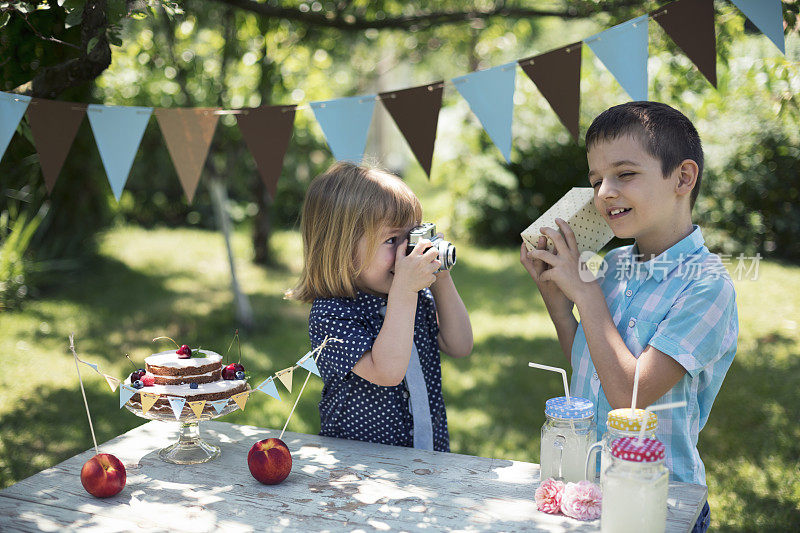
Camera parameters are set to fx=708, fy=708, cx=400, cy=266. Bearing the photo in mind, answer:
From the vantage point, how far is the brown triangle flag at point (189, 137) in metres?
2.56

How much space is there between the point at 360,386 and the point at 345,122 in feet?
3.28

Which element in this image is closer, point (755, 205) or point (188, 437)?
point (188, 437)

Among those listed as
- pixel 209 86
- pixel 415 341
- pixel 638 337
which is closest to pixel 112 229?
pixel 209 86

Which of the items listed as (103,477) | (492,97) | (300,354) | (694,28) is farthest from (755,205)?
(103,477)

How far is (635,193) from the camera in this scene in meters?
1.82

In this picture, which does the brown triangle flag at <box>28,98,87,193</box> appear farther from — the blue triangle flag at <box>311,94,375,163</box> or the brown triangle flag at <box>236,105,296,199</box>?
the blue triangle flag at <box>311,94,375,163</box>

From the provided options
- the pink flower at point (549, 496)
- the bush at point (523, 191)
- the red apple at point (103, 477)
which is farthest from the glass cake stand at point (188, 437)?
the bush at point (523, 191)

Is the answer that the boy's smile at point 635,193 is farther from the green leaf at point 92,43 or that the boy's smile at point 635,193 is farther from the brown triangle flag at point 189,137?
the green leaf at point 92,43

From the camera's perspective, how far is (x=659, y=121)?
1843 millimetres

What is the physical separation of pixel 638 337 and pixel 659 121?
0.57 m

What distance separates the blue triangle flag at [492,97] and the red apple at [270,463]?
4.21 feet

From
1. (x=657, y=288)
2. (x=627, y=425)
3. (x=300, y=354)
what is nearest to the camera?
(x=627, y=425)

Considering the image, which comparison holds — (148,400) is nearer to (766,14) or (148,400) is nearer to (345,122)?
(345,122)

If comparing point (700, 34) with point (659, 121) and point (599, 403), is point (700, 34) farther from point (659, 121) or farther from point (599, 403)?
point (599, 403)
